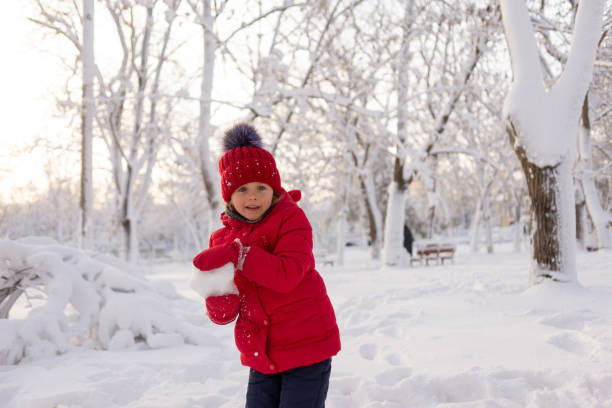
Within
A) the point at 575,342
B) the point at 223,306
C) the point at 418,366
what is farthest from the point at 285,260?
the point at 575,342

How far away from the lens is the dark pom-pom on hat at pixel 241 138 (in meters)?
1.96

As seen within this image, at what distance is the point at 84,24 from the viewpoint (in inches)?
349

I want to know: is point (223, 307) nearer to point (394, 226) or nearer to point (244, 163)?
point (244, 163)

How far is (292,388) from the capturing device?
1712 millimetres

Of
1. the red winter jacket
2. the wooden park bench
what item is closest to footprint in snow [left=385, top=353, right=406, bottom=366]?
the red winter jacket

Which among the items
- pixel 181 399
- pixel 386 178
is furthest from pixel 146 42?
pixel 386 178

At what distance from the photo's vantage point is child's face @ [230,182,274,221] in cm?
181

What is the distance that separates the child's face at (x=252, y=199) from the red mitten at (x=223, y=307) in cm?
36

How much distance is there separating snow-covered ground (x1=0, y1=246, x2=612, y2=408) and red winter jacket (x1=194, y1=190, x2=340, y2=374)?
3.91ft

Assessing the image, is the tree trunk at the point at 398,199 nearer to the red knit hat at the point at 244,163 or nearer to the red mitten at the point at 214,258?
the red knit hat at the point at 244,163

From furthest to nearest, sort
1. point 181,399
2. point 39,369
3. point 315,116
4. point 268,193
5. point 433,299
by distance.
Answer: point 315,116 < point 433,299 < point 39,369 < point 181,399 < point 268,193

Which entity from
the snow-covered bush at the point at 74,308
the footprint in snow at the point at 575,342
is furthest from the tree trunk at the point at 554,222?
the snow-covered bush at the point at 74,308

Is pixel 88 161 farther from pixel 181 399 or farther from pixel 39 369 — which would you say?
pixel 181 399

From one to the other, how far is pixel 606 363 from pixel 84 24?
10454mm
